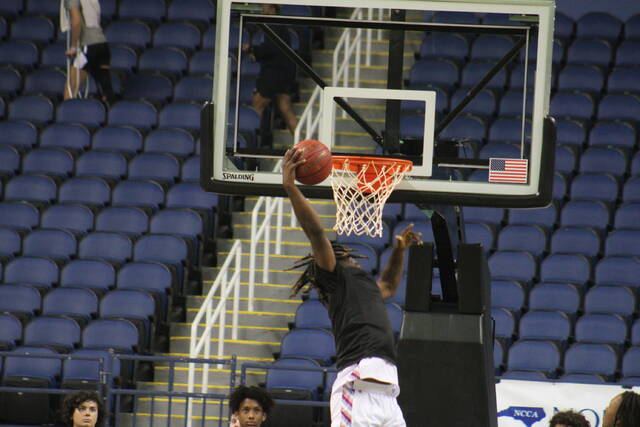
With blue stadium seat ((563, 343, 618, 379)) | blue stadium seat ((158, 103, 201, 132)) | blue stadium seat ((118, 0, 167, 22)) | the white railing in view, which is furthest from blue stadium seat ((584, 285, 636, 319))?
blue stadium seat ((118, 0, 167, 22))

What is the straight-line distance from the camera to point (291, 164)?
5.57 m

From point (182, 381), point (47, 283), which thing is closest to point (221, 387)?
point (182, 381)

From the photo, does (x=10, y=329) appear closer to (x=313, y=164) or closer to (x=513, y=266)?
(x=513, y=266)

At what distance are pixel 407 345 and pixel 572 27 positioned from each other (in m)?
8.90

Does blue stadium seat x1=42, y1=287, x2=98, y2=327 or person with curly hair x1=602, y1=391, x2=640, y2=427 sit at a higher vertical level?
person with curly hair x1=602, y1=391, x2=640, y2=427

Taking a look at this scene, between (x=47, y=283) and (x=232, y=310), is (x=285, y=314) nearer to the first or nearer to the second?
(x=232, y=310)

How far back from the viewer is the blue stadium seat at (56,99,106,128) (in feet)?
46.8

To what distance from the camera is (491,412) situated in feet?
23.0

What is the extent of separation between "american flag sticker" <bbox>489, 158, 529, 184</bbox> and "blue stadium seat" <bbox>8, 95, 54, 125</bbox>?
8932mm

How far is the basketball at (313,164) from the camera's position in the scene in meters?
5.67

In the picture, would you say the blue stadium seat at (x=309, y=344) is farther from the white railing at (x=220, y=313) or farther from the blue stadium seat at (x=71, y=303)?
the blue stadium seat at (x=71, y=303)

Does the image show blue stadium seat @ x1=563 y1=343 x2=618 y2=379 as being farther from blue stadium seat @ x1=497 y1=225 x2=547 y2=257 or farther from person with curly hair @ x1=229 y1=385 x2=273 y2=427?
person with curly hair @ x1=229 y1=385 x2=273 y2=427

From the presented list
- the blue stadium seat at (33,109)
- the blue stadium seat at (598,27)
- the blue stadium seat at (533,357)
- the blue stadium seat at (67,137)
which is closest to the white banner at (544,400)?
the blue stadium seat at (533,357)

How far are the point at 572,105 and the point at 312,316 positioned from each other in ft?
15.2
